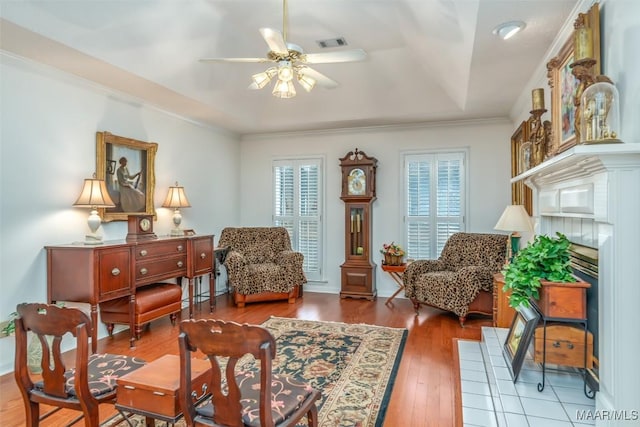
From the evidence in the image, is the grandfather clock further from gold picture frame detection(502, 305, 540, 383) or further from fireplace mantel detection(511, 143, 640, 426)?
fireplace mantel detection(511, 143, 640, 426)

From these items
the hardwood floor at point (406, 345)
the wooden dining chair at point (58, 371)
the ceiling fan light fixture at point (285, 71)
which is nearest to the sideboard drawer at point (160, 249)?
the hardwood floor at point (406, 345)

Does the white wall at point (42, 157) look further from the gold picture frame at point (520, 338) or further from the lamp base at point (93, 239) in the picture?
the gold picture frame at point (520, 338)

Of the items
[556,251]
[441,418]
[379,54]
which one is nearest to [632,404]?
[556,251]

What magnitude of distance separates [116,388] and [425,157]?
15.7 feet

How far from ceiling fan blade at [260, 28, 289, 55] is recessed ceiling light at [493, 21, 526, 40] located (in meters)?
1.45

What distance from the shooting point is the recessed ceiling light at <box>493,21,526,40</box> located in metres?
2.44

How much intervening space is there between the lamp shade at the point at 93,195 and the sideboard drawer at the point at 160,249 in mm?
522

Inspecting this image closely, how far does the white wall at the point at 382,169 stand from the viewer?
17.0 ft

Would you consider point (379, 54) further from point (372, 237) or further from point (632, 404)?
point (632, 404)

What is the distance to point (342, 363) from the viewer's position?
10.2 ft

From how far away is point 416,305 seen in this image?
4562 mm

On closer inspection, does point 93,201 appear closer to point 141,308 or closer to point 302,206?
point 141,308

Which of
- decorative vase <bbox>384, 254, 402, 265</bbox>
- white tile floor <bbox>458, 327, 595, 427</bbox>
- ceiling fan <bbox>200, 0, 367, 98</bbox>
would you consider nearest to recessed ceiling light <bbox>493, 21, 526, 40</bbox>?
ceiling fan <bbox>200, 0, 367, 98</bbox>

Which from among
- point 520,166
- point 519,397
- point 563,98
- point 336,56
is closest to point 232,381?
point 519,397
